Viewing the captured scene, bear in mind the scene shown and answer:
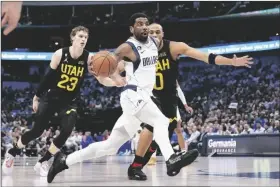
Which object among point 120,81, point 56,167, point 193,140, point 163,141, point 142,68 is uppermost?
point 142,68

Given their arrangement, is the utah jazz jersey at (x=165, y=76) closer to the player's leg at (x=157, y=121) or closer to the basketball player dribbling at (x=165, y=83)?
the basketball player dribbling at (x=165, y=83)

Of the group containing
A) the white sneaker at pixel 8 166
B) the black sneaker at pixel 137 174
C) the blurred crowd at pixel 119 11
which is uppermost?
the blurred crowd at pixel 119 11

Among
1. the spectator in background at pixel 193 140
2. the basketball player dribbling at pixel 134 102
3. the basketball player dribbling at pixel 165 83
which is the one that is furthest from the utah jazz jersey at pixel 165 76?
the spectator in background at pixel 193 140

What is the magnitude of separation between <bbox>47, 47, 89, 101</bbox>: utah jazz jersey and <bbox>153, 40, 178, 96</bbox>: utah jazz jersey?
1.03 metres

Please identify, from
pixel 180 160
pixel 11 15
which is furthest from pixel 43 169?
pixel 11 15

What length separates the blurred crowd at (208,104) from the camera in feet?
55.4

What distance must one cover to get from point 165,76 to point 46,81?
1.50 meters

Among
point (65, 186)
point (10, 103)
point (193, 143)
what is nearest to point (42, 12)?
point (10, 103)

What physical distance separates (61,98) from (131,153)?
11.8 m

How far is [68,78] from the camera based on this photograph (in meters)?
6.34

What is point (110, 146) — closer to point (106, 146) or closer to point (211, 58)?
point (106, 146)

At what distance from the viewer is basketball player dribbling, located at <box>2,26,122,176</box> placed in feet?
20.2

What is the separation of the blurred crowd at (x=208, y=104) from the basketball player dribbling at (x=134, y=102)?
11.0 metres

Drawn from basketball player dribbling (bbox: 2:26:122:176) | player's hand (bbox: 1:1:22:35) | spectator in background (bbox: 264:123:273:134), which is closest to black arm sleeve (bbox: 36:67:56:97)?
basketball player dribbling (bbox: 2:26:122:176)
